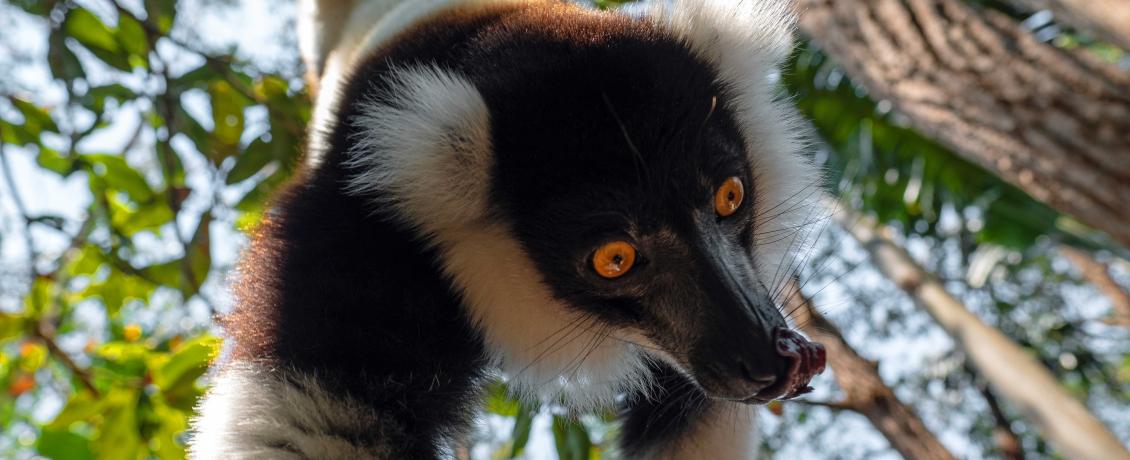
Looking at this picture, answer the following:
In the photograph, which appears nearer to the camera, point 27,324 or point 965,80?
point 27,324

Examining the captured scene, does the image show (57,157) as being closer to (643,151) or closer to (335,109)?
(335,109)

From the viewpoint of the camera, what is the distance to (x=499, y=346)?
6.50ft

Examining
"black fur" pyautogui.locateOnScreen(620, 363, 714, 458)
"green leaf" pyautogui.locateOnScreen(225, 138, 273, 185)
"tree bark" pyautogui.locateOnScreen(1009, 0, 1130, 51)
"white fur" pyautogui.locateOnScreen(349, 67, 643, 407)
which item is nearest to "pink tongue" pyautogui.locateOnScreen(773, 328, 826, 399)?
"white fur" pyautogui.locateOnScreen(349, 67, 643, 407)

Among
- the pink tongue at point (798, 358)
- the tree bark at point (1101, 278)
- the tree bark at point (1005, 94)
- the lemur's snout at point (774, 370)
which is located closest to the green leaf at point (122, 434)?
the lemur's snout at point (774, 370)

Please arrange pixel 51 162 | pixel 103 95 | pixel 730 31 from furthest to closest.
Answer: pixel 51 162 → pixel 103 95 → pixel 730 31

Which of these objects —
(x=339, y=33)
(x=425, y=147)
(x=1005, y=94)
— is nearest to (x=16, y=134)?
(x=339, y=33)

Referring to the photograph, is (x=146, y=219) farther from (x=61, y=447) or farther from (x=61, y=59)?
(x=61, y=447)

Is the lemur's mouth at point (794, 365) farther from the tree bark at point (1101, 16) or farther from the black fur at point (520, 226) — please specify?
the tree bark at point (1101, 16)

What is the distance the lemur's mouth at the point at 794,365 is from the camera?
1576mm

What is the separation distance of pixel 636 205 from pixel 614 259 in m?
0.14

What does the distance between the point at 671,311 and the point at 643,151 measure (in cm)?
34

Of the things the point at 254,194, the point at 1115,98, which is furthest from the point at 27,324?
the point at 1115,98

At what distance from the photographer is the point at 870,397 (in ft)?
7.68

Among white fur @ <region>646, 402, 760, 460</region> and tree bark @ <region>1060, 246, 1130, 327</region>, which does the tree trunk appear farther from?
tree bark @ <region>1060, 246, 1130, 327</region>
